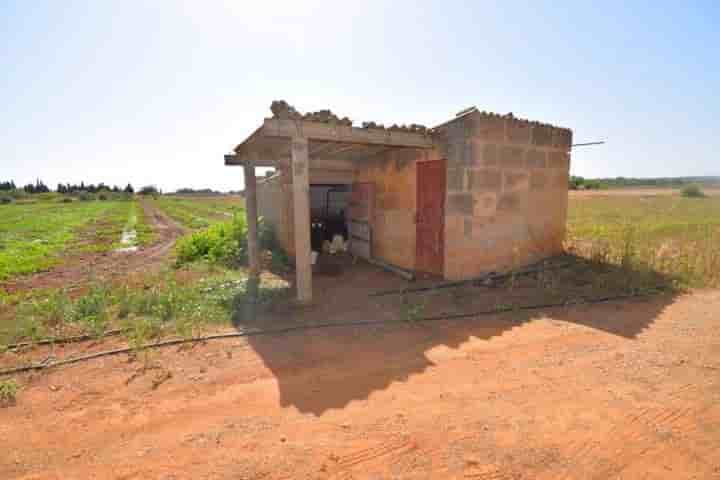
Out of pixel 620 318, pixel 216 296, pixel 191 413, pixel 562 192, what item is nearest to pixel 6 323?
pixel 216 296

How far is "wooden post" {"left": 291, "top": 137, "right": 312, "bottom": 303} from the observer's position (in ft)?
16.0

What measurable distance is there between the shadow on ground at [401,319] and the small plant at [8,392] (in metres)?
2.12

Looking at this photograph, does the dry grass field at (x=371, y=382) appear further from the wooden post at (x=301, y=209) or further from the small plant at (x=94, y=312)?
the wooden post at (x=301, y=209)

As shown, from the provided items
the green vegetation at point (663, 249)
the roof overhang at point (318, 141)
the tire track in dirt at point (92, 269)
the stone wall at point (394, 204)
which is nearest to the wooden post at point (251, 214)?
the roof overhang at point (318, 141)

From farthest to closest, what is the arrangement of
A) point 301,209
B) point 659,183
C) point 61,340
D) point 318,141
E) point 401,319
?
1. point 659,183
2. point 318,141
3. point 301,209
4. point 401,319
5. point 61,340

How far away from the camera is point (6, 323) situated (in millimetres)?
4621

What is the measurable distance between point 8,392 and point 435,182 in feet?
20.5

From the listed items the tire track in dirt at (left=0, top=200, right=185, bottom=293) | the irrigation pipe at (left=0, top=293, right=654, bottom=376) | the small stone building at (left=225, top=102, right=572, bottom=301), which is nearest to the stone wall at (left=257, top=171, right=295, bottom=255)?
the small stone building at (left=225, top=102, right=572, bottom=301)

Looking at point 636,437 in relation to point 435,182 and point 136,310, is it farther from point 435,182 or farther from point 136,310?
point 136,310

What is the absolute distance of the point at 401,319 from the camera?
4672 millimetres

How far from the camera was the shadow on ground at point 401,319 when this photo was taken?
3.18m

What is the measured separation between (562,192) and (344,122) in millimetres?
5682

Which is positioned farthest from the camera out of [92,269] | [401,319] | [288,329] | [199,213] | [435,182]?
[199,213]

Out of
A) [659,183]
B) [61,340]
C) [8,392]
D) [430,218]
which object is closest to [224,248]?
[61,340]
